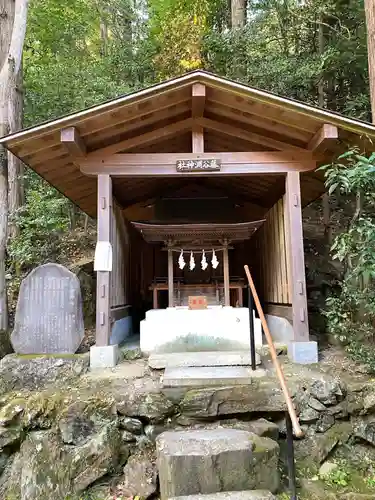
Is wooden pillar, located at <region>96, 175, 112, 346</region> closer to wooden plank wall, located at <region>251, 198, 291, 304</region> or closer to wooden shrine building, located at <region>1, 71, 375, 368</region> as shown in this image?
wooden shrine building, located at <region>1, 71, 375, 368</region>

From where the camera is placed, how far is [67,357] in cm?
560

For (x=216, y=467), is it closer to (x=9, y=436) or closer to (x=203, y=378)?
(x=203, y=378)

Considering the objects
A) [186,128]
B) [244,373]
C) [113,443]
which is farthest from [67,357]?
[186,128]

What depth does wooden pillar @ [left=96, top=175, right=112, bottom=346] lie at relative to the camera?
5.70 m

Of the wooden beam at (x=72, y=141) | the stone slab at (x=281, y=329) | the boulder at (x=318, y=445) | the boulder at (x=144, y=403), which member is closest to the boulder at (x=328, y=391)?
the boulder at (x=318, y=445)

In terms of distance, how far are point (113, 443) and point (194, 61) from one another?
11.6 m

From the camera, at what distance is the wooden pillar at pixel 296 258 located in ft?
19.1

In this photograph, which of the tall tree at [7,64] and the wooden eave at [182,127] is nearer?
the wooden eave at [182,127]

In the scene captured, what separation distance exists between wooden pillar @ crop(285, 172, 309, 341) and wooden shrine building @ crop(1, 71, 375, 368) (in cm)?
2

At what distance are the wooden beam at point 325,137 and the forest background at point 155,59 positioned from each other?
3250 mm

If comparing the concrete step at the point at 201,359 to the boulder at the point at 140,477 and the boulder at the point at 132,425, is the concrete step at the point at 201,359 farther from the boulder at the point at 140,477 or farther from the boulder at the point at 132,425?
the boulder at the point at 140,477

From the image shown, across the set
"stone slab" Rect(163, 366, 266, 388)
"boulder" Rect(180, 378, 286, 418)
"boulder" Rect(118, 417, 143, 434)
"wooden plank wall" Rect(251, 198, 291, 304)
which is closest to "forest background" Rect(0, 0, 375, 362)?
"wooden plank wall" Rect(251, 198, 291, 304)

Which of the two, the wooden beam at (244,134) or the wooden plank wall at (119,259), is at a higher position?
the wooden beam at (244,134)

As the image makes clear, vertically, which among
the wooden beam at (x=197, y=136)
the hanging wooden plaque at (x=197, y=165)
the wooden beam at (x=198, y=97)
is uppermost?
the wooden beam at (x=198, y=97)
